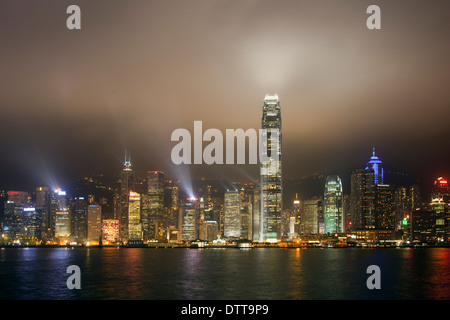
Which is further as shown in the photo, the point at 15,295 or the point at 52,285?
the point at 52,285

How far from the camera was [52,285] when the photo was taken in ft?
229

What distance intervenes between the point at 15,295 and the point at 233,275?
34.8 metres
